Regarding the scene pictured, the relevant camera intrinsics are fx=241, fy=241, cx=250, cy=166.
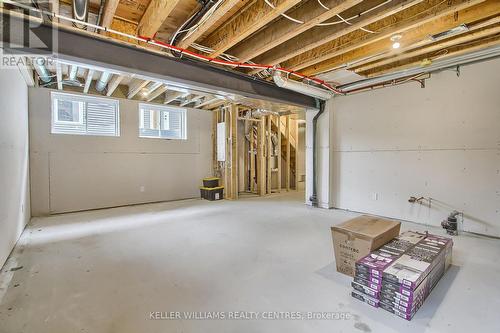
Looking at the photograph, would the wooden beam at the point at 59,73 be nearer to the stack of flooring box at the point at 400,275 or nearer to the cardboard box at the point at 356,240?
the cardboard box at the point at 356,240

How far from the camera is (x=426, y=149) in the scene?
3795mm

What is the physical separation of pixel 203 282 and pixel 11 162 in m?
2.73

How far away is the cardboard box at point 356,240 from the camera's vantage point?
82.7 inches

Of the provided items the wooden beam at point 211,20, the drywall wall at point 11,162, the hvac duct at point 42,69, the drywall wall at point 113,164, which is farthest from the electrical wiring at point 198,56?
the drywall wall at point 113,164

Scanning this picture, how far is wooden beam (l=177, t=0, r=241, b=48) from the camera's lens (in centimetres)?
203

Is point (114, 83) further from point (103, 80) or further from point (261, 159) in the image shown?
point (261, 159)

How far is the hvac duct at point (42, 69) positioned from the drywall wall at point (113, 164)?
1.60 ft

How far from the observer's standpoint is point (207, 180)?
241 inches

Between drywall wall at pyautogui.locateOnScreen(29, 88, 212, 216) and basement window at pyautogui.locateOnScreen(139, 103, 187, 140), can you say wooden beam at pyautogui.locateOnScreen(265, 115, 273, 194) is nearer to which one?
drywall wall at pyautogui.locateOnScreen(29, 88, 212, 216)

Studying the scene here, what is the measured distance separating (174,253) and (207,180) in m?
3.45

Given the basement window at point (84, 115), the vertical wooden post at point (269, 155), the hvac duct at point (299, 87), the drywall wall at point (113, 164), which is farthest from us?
the vertical wooden post at point (269, 155)

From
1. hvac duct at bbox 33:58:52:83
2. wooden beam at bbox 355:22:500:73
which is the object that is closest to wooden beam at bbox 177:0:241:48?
hvac duct at bbox 33:58:52:83

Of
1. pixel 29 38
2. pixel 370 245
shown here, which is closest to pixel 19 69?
pixel 29 38

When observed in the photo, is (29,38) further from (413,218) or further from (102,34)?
(413,218)
